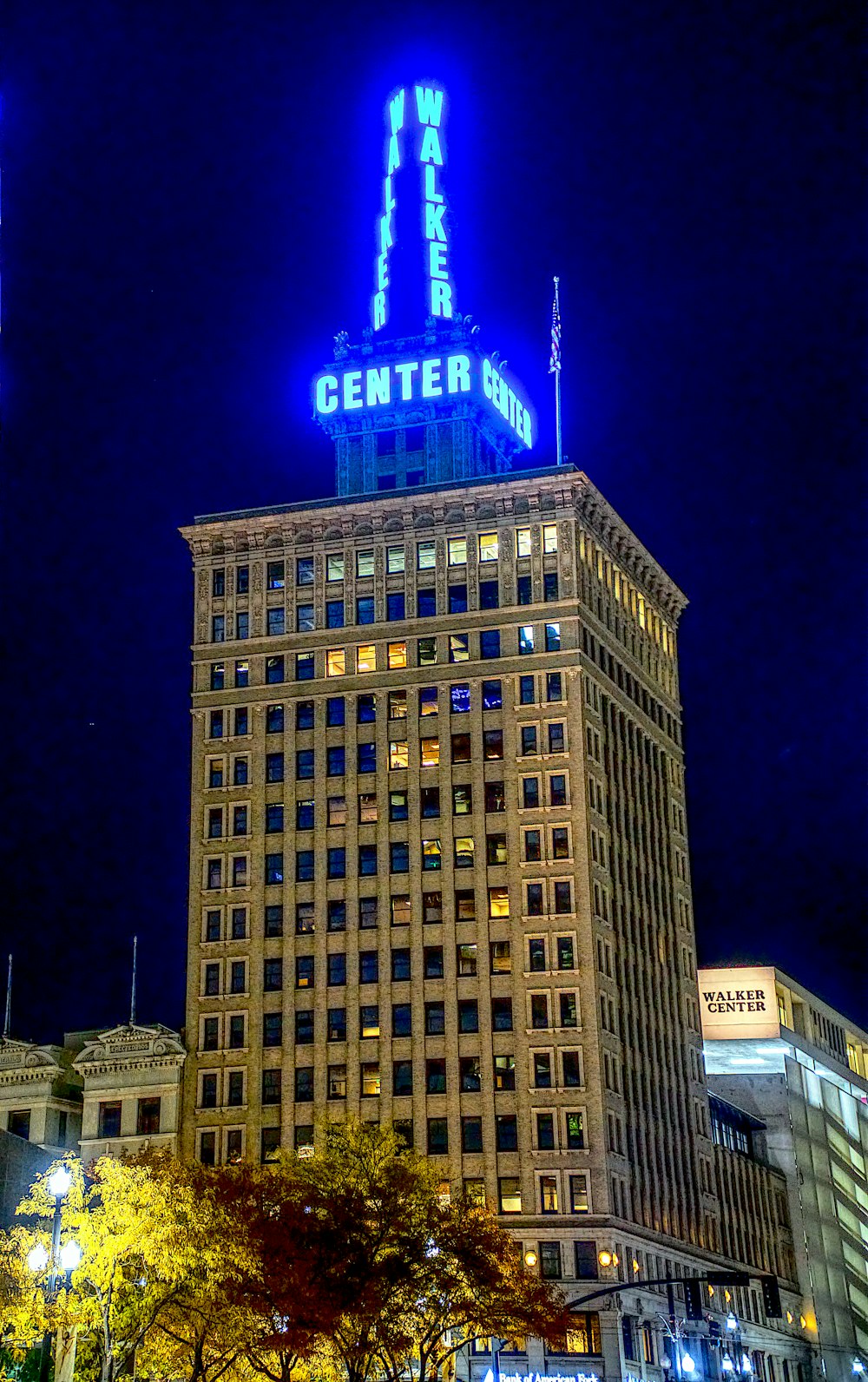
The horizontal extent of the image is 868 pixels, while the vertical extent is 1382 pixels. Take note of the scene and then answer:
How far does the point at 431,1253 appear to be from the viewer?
93.6 meters

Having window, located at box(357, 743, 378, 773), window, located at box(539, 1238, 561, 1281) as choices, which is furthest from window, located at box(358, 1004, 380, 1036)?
window, located at box(539, 1238, 561, 1281)

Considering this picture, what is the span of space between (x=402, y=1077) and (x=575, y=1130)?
13.0 metres

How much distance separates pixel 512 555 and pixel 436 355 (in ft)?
82.1

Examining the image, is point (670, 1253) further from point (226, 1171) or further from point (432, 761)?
point (226, 1171)

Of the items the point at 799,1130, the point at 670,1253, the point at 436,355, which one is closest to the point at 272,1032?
the point at 670,1253

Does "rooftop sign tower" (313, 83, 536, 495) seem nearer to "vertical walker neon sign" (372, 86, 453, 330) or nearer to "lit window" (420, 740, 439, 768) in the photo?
"vertical walker neon sign" (372, 86, 453, 330)

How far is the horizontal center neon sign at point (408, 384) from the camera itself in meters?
164

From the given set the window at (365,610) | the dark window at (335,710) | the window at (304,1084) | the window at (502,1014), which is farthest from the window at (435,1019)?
the window at (365,610)

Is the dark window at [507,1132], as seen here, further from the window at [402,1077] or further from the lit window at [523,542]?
the lit window at [523,542]

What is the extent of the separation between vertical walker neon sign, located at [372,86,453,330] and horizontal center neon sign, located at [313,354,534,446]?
295 inches

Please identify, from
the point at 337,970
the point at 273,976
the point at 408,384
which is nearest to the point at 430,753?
the point at 337,970

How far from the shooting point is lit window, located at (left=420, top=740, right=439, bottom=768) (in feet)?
476

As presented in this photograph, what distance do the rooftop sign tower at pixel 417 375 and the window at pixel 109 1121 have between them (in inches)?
2153

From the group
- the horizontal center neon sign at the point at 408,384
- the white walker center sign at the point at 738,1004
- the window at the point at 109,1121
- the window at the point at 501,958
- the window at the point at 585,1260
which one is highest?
the horizontal center neon sign at the point at 408,384
